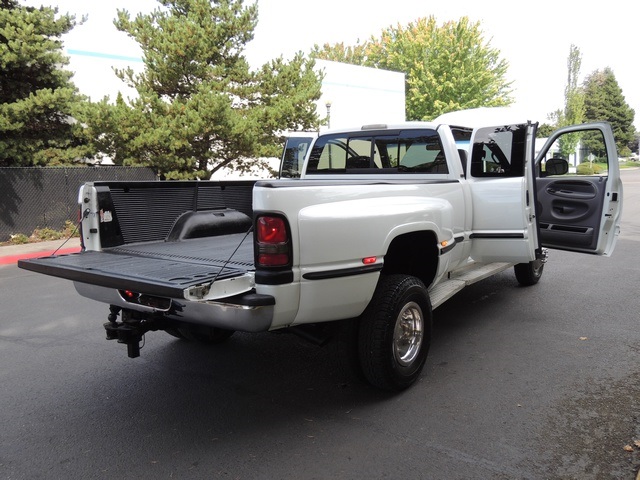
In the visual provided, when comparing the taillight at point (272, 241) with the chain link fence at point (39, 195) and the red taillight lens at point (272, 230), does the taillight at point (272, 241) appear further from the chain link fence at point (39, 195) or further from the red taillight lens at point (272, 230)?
the chain link fence at point (39, 195)

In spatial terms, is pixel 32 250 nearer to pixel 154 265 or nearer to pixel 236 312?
pixel 154 265

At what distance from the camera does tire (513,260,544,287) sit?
678cm

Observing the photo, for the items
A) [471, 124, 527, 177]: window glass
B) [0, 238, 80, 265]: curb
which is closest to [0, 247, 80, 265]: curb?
[0, 238, 80, 265]: curb

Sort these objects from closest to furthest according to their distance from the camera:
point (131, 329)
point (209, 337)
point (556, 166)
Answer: point (131, 329) < point (209, 337) < point (556, 166)

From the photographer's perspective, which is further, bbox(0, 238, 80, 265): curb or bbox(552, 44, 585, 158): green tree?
bbox(552, 44, 585, 158): green tree

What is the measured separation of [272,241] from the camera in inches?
113

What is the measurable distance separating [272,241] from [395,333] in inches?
52.4

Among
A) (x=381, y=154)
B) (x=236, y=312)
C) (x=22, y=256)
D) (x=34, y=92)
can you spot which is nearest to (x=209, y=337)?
(x=236, y=312)

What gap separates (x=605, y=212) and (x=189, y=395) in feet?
15.4

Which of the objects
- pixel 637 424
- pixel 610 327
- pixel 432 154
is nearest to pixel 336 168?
pixel 432 154

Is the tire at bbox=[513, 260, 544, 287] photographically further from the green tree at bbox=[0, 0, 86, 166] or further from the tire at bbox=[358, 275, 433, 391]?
the green tree at bbox=[0, 0, 86, 166]

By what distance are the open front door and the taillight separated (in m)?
3.40

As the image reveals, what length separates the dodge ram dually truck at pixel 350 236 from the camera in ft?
9.53

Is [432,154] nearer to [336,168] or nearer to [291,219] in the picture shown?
[336,168]
